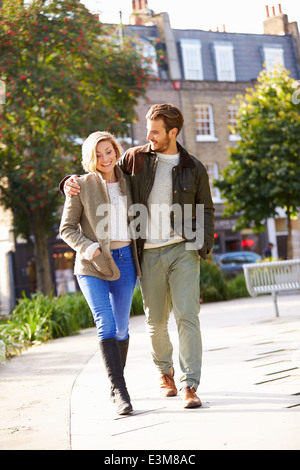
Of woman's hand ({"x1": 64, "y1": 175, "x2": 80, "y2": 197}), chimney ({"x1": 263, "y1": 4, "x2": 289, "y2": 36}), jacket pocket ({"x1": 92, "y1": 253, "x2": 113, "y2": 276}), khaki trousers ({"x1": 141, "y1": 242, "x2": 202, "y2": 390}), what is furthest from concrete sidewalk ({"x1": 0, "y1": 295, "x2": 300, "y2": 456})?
chimney ({"x1": 263, "y1": 4, "x2": 289, "y2": 36})

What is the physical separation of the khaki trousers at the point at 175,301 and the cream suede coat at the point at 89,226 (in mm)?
365

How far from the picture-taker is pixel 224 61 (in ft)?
117

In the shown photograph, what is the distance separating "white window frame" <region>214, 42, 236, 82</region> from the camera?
3547cm

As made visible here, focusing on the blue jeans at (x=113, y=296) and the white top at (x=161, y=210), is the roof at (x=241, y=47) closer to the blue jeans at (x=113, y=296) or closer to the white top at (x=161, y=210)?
the white top at (x=161, y=210)

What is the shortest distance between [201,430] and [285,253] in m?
32.7

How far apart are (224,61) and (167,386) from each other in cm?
3241

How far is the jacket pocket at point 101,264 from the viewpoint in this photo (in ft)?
15.0

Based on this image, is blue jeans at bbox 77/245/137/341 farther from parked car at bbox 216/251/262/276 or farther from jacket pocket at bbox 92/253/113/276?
parked car at bbox 216/251/262/276

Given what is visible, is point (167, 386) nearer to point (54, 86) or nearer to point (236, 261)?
point (54, 86)

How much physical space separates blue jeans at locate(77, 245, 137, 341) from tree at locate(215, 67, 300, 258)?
16.7 metres

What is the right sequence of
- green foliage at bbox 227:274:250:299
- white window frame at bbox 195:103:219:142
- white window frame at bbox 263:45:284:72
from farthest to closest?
white window frame at bbox 263:45:284:72, white window frame at bbox 195:103:219:142, green foliage at bbox 227:274:250:299

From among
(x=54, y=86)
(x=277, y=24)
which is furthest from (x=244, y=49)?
(x=54, y=86)

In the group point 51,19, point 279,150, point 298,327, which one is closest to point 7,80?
point 51,19
